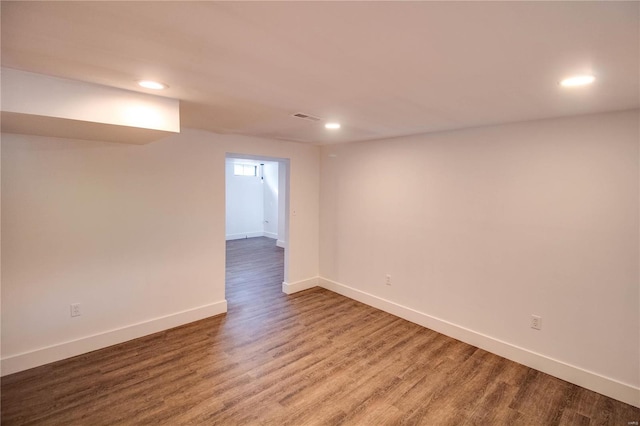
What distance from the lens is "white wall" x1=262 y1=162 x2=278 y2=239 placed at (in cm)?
927

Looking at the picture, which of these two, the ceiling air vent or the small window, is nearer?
the ceiling air vent

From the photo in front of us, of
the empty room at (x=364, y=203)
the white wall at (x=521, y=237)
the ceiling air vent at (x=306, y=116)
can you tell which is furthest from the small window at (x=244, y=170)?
the ceiling air vent at (x=306, y=116)

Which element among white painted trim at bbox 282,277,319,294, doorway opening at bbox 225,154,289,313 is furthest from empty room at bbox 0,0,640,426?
doorway opening at bbox 225,154,289,313

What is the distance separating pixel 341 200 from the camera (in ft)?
14.7

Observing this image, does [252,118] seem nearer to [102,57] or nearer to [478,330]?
[102,57]

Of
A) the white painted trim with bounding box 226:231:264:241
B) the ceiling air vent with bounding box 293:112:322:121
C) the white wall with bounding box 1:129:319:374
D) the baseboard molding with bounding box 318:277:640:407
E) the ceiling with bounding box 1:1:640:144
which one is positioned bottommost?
the baseboard molding with bounding box 318:277:640:407

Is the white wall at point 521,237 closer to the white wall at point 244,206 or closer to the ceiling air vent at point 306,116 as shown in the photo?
the ceiling air vent at point 306,116

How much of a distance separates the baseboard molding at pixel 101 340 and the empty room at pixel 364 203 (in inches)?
0.8

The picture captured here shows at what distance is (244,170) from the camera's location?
9398 millimetres

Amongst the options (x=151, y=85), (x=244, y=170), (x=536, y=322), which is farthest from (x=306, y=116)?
(x=244, y=170)

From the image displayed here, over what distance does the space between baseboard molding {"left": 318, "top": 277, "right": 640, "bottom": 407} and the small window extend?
6419 mm

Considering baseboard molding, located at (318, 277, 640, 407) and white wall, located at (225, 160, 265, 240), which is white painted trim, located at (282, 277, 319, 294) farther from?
white wall, located at (225, 160, 265, 240)

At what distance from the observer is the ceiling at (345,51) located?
3.49 ft

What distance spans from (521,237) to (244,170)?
8.06 meters
